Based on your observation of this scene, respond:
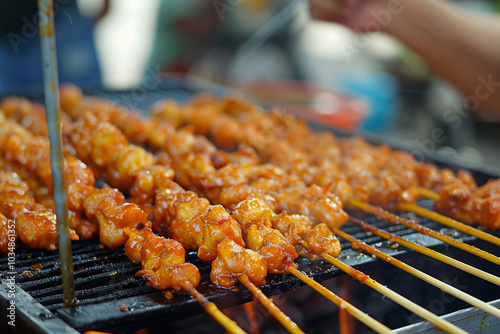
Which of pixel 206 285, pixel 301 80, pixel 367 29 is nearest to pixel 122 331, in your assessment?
pixel 206 285

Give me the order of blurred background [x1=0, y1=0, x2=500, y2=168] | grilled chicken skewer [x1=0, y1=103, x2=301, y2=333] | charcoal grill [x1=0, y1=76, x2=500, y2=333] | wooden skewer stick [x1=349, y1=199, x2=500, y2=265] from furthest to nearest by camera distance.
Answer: blurred background [x1=0, y1=0, x2=500, y2=168], wooden skewer stick [x1=349, y1=199, x2=500, y2=265], grilled chicken skewer [x1=0, y1=103, x2=301, y2=333], charcoal grill [x1=0, y1=76, x2=500, y2=333]

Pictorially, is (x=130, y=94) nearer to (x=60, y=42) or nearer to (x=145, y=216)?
(x=60, y=42)

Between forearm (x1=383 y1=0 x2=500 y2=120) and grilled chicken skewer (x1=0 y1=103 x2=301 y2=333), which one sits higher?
forearm (x1=383 y1=0 x2=500 y2=120)

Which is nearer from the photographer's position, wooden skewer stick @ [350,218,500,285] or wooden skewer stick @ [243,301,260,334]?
wooden skewer stick @ [350,218,500,285]

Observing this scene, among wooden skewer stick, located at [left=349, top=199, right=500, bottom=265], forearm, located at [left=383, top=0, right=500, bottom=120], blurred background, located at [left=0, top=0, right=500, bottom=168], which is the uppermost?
blurred background, located at [left=0, top=0, right=500, bottom=168]

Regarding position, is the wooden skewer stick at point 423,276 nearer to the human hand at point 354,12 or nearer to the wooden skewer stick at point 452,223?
the wooden skewer stick at point 452,223

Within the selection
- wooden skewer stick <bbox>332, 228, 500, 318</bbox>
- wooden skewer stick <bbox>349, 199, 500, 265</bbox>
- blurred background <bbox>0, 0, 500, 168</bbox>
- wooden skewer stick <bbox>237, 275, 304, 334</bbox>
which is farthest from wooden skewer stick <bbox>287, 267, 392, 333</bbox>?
blurred background <bbox>0, 0, 500, 168</bbox>

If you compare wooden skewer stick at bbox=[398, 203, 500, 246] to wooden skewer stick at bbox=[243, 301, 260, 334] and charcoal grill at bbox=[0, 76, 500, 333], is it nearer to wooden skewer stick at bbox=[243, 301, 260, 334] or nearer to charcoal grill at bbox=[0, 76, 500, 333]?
charcoal grill at bbox=[0, 76, 500, 333]
